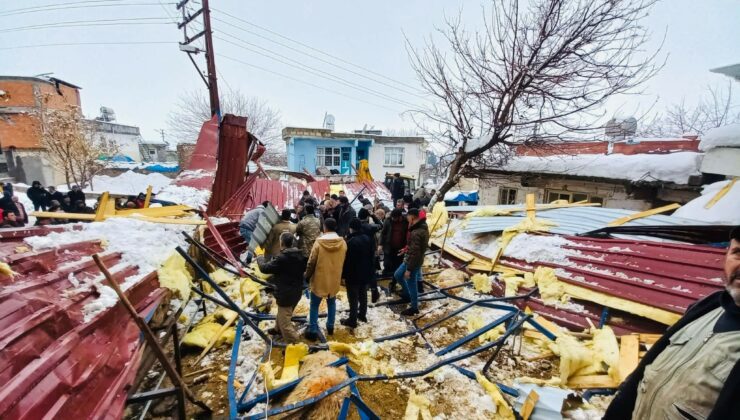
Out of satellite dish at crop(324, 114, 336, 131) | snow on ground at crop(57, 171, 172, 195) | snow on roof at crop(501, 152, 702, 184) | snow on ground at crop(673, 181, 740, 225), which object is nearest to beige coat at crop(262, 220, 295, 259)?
snow on ground at crop(673, 181, 740, 225)

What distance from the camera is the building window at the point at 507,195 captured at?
12.2 metres

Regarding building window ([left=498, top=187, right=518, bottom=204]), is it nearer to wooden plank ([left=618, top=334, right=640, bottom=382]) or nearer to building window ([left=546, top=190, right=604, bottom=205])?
building window ([left=546, top=190, right=604, bottom=205])

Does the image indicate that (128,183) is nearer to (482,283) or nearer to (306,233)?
(306,233)

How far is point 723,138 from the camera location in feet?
18.6

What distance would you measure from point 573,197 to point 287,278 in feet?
34.1

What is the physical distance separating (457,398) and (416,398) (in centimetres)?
47

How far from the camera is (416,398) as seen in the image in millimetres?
2936

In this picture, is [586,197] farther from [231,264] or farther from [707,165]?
[231,264]

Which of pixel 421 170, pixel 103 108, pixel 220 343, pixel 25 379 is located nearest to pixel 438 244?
pixel 220 343

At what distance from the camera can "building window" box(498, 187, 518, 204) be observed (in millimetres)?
12220

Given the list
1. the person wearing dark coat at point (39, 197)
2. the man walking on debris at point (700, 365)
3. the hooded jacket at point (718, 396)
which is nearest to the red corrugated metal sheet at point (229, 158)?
the person wearing dark coat at point (39, 197)

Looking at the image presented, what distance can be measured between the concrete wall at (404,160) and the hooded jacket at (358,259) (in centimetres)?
2134

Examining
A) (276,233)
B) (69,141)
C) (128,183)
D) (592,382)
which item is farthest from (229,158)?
(128,183)

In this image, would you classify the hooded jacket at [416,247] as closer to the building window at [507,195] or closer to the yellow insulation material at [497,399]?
the yellow insulation material at [497,399]
